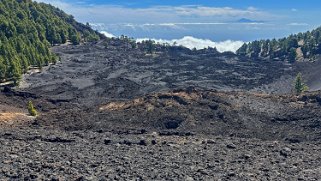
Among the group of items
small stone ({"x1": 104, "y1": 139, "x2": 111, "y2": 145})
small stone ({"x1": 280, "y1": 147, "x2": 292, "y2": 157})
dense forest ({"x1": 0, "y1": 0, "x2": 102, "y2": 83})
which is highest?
dense forest ({"x1": 0, "y1": 0, "x2": 102, "y2": 83})

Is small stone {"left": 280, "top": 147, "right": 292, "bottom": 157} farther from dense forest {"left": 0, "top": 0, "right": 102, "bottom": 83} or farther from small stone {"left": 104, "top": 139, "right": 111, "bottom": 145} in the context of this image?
dense forest {"left": 0, "top": 0, "right": 102, "bottom": 83}

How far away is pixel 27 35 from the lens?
10231cm

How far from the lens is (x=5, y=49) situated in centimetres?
7300

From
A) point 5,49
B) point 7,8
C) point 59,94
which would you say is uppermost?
point 7,8

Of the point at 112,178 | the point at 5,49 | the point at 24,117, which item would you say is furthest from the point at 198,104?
the point at 5,49

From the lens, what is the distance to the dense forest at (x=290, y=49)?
118m

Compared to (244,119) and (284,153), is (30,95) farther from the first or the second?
(284,153)

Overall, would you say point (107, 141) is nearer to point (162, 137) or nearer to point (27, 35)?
point (162, 137)

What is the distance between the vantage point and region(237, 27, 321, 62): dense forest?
4658 inches

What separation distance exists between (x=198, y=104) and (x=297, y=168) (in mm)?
14947

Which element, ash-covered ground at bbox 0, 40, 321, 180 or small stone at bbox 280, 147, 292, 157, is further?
small stone at bbox 280, 147, 292, 157

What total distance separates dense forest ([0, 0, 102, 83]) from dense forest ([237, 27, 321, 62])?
50.1 metres

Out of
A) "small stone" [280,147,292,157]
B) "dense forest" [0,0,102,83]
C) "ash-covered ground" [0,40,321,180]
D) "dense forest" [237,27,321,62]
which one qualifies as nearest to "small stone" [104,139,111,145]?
"ash-covered ground" [0,40,321,180]

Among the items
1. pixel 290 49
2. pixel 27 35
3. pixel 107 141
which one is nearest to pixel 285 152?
pixel 107 141
